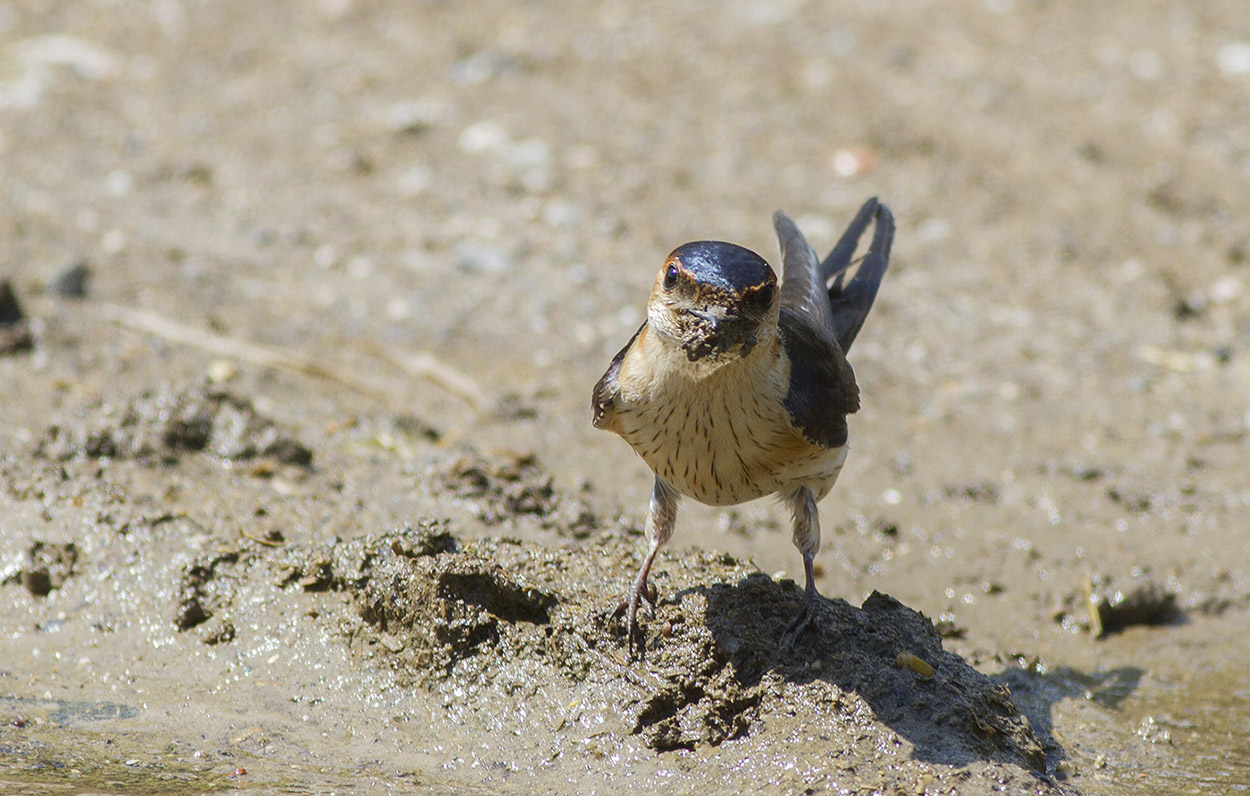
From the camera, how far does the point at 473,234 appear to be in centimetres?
792

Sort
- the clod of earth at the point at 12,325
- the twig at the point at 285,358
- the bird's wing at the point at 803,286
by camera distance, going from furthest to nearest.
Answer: the twig at the point at 285,358 → the clod of earth at the point at 12,325 → the bird's wing at the point at 803,286

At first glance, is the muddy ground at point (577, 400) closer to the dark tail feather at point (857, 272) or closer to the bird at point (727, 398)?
the bird at point (727, 398)

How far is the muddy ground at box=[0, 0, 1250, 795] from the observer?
3826 mm

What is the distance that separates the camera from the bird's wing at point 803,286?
4.51 meters

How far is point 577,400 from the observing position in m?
6.34

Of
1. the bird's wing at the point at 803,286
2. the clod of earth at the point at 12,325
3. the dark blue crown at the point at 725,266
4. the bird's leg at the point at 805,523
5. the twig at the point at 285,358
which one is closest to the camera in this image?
the dark blue crown at the point at 725,266

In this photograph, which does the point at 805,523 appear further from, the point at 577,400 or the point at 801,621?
the point at 577,400

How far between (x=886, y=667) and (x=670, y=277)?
4.35 feet

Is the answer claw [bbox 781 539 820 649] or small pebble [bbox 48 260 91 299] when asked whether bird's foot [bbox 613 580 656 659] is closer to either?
claw [bbox 781 539 820 649]

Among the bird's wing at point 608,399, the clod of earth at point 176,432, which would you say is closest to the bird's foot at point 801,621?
the bird's wing at point 608,399

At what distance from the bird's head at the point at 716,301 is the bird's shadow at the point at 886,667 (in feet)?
2.83

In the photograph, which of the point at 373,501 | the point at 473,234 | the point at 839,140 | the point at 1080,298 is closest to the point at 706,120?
the point at 839,140

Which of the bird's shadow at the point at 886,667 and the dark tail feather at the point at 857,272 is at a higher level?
the dark tail feather at the point at 857,272

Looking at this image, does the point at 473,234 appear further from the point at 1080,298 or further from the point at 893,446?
the point at 1080,298
